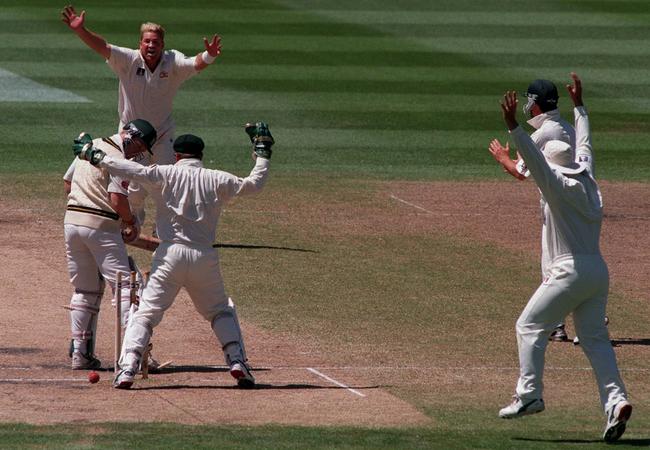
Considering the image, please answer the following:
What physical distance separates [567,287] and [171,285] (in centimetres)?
290

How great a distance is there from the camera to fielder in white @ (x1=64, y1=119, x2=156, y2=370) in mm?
11227

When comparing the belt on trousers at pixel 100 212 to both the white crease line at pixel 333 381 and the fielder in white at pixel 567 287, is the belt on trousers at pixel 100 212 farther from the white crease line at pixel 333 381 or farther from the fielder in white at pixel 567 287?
the fielder in white at pixel 567 287

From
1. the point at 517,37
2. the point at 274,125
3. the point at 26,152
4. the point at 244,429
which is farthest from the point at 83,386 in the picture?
the point at 517,37

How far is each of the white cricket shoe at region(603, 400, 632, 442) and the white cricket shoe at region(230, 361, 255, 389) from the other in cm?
272

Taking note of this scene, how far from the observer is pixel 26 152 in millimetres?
21000

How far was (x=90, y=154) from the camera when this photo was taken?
414 inches

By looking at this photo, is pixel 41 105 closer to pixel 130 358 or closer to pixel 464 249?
pixel 464 249

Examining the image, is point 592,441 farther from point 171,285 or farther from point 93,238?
point 93,238

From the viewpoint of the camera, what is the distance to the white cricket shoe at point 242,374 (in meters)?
10.6

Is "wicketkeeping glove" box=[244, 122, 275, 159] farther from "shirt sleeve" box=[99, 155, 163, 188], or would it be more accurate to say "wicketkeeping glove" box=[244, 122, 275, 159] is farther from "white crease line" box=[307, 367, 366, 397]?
"white crease line" box=[307, 367, 366, 397]

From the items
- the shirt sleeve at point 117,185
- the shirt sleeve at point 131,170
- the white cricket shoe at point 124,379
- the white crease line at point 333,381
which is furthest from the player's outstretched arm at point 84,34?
the white cricket shoe at point 124,379

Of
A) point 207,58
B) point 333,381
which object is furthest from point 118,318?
point 207,58

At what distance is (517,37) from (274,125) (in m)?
8.22

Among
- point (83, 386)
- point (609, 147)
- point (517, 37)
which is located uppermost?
point (517, 37)
